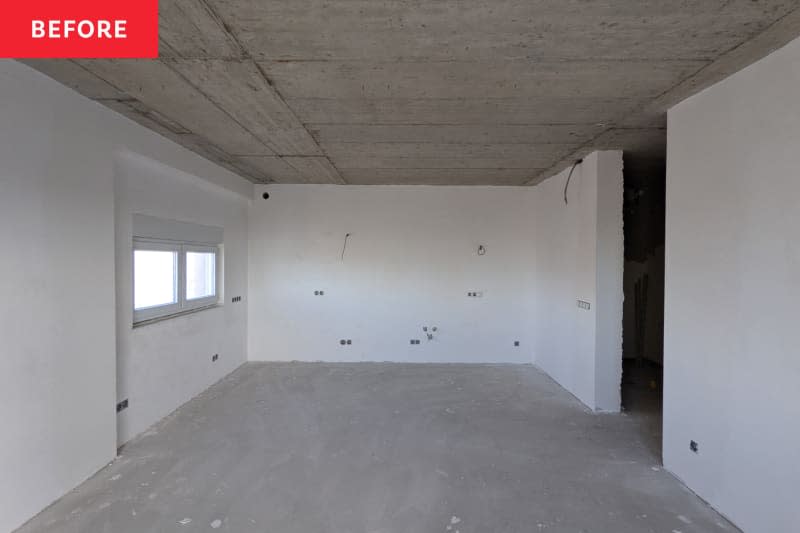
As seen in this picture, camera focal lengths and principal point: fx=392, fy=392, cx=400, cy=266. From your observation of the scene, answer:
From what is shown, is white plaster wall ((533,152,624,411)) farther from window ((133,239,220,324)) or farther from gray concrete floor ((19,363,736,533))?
window ((133,239,220,324))

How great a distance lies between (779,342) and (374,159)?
3.39m

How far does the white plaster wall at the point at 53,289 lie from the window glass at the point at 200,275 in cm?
150

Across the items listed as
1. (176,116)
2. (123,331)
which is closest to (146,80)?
(176,116)

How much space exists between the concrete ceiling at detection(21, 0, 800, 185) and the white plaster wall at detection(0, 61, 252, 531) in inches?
9.9

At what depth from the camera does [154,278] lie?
12.0ft

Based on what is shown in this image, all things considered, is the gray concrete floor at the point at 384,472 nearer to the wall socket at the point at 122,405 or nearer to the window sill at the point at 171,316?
the wall socket at the point at 122,405

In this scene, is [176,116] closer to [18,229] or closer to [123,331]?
[18,229]

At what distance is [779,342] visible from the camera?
1.90m

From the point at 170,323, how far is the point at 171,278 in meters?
0.48

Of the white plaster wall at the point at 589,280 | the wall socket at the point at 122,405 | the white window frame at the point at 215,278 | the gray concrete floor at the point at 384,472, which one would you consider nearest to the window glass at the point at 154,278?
the white window frame at the point at 215,278

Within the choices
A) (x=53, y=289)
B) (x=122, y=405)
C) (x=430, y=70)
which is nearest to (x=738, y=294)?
(x=430, y=70)

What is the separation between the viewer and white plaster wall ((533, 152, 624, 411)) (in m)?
3.76

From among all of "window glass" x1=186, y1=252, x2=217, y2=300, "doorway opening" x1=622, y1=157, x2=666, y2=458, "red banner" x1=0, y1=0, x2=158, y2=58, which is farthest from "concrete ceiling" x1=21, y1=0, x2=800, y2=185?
"doorway opening" x1=622, y1=157, x2=666, y2=458

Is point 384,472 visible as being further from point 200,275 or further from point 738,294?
point 200,275
